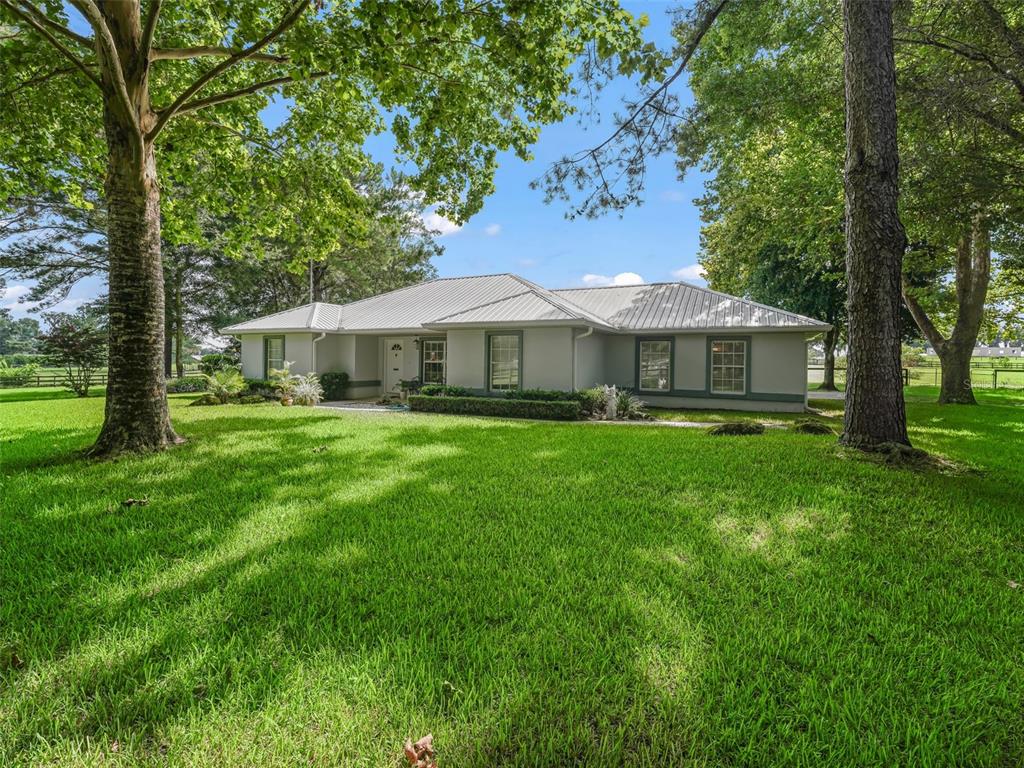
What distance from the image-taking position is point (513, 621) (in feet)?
8.20

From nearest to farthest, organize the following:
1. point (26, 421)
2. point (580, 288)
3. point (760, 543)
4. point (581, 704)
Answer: point (581, 704) → point (760, 543) → point (26, 421) → point (580, 288)

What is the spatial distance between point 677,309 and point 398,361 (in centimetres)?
1023

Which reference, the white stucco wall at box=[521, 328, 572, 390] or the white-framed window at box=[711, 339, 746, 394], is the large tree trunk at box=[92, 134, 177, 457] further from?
the white-framed window at box=[711, 339, 746, 394]

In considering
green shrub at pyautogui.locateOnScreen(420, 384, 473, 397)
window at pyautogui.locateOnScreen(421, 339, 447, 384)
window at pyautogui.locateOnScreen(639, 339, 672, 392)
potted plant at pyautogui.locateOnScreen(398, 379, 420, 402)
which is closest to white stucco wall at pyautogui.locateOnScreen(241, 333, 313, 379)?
potted plant at pyautogui.locateOnScreen(398, 379, 420, 402)

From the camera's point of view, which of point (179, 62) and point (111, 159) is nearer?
point (111, 159)

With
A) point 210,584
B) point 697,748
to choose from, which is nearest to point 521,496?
point 210,584

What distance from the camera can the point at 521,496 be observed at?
487 cm

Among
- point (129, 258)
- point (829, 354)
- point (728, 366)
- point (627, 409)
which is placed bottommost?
point (627, 409)

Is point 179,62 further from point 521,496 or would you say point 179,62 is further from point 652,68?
point 521,496

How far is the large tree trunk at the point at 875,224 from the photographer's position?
21.0 ft

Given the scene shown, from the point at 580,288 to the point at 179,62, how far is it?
1350 cm

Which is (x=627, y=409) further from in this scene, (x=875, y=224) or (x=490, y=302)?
(x=875, y=224)

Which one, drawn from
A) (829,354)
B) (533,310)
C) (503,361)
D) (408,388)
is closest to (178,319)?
(408,388)

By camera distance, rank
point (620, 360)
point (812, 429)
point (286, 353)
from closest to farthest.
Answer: point (812, 429)
point (620, 360)
point (286, 353)
